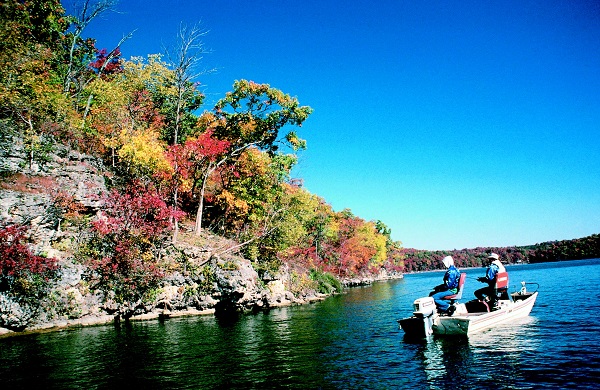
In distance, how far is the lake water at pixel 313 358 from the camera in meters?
8.96

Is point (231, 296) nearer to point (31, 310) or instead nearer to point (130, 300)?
point (130, 300)

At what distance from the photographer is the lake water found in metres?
8.96

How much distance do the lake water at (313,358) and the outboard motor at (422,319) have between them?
1.65 feet

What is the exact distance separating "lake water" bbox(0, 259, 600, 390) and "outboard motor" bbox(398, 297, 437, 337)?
0.50 metres

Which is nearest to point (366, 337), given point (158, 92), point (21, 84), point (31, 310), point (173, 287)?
point (173, 287)

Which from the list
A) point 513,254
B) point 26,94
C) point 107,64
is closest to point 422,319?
point 26,94

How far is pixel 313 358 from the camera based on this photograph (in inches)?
458

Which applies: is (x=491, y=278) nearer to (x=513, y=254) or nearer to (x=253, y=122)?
(x=253, y=122)

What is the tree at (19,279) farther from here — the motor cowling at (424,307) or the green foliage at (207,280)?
the motor cowling at (424,307)

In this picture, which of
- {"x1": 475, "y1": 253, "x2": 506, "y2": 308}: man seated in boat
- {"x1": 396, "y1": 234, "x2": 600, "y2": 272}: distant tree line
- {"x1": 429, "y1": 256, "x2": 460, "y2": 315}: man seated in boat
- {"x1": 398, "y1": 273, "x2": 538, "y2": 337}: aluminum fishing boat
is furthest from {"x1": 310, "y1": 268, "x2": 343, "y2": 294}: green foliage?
{"x1": 396, "y1": 234, "x2": 600, "y2": 272}: distant tree line

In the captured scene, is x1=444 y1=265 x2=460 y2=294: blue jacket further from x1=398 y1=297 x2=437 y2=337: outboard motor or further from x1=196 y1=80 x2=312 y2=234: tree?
x1=196 y1=80 x2=312 y2=234: tree

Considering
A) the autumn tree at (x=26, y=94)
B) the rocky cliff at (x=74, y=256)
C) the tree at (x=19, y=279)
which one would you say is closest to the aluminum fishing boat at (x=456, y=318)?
the rocky cliff at (x=74, y=256)

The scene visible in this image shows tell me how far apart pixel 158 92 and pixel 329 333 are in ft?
116

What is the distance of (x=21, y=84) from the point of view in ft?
74.3
